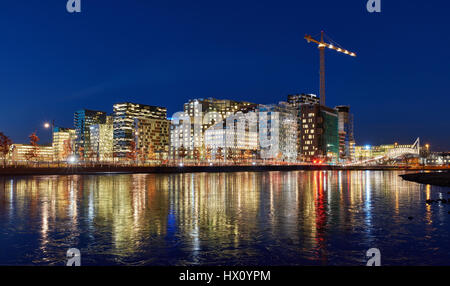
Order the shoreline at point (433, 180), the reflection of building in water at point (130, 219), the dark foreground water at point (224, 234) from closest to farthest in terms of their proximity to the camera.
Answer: the dark foreground water at point (224, 234) → the reflection of building in water at point (130, 219) → the shoreline at point (433, 180)

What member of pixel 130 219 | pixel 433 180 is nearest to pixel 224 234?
pixel 130 219

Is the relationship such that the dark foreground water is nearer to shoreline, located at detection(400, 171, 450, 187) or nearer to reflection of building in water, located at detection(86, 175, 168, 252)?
reflection of building in water, located at detection(86, 175, 168, 252)

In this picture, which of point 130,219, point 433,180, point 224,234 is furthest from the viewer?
point 433,180

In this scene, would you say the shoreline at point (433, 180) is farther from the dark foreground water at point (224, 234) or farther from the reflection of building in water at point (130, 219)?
the reflection of building in water at point (130, 219)

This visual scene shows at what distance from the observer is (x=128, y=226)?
16.1 m

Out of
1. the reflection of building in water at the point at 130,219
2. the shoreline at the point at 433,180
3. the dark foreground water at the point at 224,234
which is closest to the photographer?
the dark foreground water at the point at 224,234

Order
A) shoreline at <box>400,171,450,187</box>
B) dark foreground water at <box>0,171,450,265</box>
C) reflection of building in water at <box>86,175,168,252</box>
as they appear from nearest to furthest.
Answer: dark foreground water at <box>0,171,450,265</box> → reflection of building in water at <box>86,175,168,252</box> → shoreline at <box>400,171,450,187</box>

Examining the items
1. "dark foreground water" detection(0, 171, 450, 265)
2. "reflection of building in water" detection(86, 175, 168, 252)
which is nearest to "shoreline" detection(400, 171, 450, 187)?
"dark foreground water" detection(0, 171, 450, 265)

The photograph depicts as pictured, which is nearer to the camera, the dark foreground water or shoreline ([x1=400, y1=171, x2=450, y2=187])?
the dark foreground water

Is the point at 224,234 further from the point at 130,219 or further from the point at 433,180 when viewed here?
the point at 433,180

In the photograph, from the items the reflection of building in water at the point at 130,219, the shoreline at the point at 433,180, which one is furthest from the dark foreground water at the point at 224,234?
the shoreline at the point at 433,180

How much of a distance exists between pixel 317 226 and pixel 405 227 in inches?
139

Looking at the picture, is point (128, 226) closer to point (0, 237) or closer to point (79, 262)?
point (0, 237)
